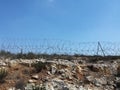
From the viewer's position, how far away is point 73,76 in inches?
901

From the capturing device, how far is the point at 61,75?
22.6 meters

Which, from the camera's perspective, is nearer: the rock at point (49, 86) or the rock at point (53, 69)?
the rock at point (49, 86)

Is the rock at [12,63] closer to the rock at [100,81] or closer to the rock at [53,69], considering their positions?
the rock at [53,69]

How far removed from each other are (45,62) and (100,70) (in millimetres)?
3638

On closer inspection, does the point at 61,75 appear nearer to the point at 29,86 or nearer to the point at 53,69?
the point at 53,69

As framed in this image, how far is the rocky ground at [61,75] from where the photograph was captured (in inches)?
842

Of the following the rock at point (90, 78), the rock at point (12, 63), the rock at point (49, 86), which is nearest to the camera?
the rock at point (49, 86)

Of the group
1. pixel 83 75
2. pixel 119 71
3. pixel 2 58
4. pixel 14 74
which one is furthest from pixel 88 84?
pixel 2 58

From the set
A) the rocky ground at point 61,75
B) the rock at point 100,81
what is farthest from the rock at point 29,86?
the rock at point 100,81

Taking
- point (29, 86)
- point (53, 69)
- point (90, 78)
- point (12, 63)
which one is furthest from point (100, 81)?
point (12, 63)

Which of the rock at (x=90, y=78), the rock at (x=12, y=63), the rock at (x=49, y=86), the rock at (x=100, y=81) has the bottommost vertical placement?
the rock at (x=49, y=86)

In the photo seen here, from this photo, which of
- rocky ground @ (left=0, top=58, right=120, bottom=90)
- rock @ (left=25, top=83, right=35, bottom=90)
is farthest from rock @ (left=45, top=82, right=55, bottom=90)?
rock @ (left=25, top=83, right=35, bottom=90)

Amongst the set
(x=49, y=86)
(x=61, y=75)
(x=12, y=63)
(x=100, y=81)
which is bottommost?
(x=49, y=86)

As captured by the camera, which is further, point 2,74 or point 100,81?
point 100,81
